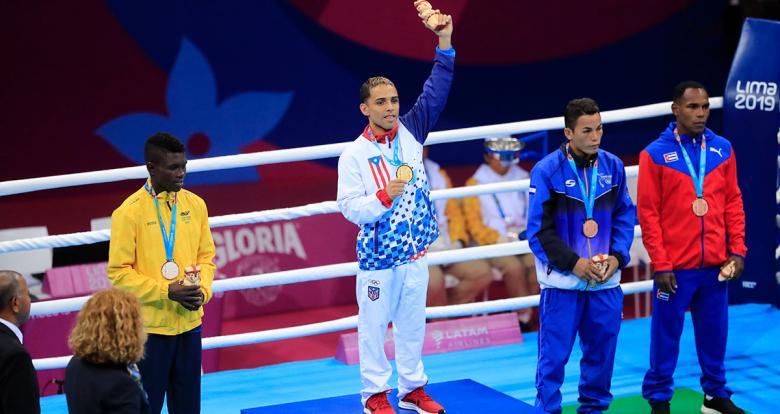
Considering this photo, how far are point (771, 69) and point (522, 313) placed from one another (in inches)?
94.8

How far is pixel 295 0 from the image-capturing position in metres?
8.10

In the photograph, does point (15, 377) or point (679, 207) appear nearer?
point (15, 377)

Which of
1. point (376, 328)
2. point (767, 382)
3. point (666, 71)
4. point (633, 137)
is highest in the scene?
point (666, 71)

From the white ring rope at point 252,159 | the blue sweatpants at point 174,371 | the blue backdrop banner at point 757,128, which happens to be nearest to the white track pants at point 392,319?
the blue sweatpants at point 174,371

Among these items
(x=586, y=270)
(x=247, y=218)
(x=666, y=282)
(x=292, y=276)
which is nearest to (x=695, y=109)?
(x=666, y=282)

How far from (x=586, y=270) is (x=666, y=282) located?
0.55m

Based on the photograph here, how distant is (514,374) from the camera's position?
19.7 feet

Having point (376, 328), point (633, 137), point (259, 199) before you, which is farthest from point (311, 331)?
point (633, 137)

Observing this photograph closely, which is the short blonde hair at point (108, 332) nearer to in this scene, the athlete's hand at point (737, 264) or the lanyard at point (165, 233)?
the lanyard at point (165, 233)

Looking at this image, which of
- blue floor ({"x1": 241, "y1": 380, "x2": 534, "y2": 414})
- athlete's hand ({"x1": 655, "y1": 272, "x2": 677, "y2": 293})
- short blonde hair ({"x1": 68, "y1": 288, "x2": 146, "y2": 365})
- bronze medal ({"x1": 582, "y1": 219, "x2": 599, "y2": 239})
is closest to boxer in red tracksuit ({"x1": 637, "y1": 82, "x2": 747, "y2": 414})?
athlete's hand ({"x1": 655, "y1": 272, "x2": 677, "y2": 293})

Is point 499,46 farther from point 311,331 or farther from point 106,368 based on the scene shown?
point 106,368

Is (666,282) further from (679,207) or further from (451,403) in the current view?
(451,403)

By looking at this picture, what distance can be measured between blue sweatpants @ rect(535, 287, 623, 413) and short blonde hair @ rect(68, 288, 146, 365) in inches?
83.9

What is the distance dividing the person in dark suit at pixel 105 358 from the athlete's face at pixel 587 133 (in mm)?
2288
